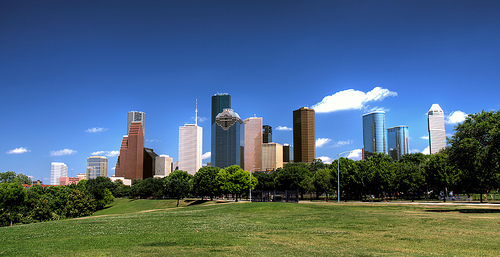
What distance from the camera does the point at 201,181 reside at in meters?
106

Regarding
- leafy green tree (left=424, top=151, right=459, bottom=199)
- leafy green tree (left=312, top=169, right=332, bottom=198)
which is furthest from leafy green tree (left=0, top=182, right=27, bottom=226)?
leafy green tree (left=424, top=151, right=459, bottom=199)

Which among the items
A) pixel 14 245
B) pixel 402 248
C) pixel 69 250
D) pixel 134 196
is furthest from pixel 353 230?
pixel 134 196

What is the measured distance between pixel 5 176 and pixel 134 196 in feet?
156

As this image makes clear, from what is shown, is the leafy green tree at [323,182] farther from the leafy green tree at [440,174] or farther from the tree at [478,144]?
the tree at [478,144]

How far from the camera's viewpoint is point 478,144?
123 ft

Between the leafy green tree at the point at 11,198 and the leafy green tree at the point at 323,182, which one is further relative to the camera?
the leafy green tree at the point at 323,182

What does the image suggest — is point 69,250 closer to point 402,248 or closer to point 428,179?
point 402,248

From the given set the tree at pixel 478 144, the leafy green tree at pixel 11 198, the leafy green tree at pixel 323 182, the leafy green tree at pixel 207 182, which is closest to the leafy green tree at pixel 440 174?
the leafy green tree at pixel 323 182

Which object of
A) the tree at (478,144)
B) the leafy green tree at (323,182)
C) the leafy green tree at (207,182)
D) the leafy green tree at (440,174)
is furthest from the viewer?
the leafy green tree at (207,182)

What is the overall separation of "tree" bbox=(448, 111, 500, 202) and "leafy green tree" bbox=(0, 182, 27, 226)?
73.0 m

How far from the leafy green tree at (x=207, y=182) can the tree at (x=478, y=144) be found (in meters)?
71.8

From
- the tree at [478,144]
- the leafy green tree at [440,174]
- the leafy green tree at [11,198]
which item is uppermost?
the tree at [478,144]

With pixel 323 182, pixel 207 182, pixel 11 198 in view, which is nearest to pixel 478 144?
pixel 323 182

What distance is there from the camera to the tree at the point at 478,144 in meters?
36.6
